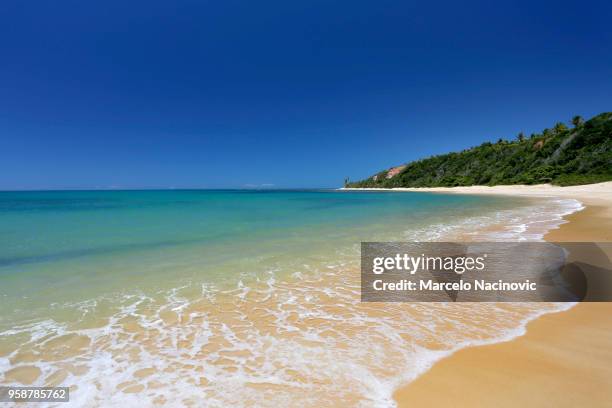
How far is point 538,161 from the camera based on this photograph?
199 ft

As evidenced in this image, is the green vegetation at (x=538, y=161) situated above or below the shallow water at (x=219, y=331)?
above

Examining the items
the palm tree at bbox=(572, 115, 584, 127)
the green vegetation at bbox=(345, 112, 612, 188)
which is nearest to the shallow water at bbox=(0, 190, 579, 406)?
the green vegetation at bbox=(345, 112, 612, 188)

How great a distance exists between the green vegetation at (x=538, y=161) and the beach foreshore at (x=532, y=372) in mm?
56635

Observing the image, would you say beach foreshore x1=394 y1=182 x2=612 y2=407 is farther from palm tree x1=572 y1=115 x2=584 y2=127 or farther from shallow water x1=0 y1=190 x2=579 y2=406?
palm tree x1=572 y1=115 x2=584 y2=127

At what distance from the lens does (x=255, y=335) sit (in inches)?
158

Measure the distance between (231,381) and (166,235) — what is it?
11166 millimetres

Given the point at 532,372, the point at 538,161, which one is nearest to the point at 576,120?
the point at 538,161

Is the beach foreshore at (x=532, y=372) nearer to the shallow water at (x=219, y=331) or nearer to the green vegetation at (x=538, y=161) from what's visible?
the shallow water at (x=219, y=331)

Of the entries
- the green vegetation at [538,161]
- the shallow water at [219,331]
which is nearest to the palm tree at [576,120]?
the green vegetation at [538,161]

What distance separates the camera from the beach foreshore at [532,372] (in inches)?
103

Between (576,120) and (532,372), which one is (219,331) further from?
(576,120)

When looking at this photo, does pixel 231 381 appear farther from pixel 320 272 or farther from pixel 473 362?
pixel 320 272

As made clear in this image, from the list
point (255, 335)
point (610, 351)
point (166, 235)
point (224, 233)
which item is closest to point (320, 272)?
point (255, 335)

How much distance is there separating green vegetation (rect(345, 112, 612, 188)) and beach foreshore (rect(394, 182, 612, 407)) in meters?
56.6
